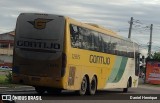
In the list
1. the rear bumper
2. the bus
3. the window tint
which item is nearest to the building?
the window tint

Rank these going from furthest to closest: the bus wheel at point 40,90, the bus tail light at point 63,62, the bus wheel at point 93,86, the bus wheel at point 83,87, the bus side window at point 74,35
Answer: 1. the bus wheel at point 93,86
2. the bus wheel at point 40,90
3. the bus wheel at point 83,87
4. the bus side window at point 74,35
5. the bus tail light at point 63,62

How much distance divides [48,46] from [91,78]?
12.6 ft

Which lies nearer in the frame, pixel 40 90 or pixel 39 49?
pixel 39 49

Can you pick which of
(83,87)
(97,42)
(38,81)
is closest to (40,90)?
(83,87)

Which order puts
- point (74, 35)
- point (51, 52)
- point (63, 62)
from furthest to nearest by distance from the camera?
point (74, 35) → point (51, 52) → point (63, 62)

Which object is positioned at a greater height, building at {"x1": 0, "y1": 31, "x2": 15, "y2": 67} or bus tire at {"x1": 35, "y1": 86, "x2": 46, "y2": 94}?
building at {"x1": 0, "y1": 31, "x2": 15, "y2": 67}

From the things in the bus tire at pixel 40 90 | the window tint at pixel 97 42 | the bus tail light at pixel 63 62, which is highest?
the window tint at pixel 97 42

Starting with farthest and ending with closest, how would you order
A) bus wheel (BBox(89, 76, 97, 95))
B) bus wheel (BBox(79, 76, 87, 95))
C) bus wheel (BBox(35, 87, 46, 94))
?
bus wheel (BBox(89, 76, 97, 95)), bus wheel (BBox(35, 87, 46, 94)), bus wheel (BBox(79, 76, 87, 95))

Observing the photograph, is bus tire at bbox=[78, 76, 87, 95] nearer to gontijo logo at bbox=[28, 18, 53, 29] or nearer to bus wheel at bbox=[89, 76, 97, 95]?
bus wheel at bbox=[89, 76, 97, 95]

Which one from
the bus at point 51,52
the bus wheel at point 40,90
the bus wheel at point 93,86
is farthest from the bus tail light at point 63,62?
the bus wheel at point 93,86

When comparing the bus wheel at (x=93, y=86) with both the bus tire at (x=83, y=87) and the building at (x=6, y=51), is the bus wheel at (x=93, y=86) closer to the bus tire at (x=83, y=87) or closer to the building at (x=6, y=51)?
the bus tire at (x=83, y=87)

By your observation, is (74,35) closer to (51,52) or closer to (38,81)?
(51,52)

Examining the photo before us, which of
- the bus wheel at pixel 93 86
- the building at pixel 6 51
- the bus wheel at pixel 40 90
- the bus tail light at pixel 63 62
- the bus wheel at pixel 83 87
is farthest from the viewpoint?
the building at pixel 6 51

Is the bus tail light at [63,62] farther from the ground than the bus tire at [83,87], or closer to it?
farther from the ground
